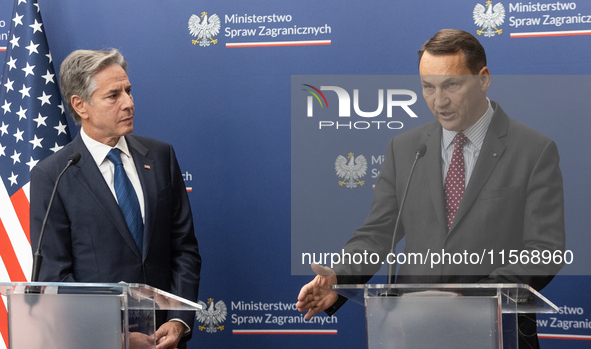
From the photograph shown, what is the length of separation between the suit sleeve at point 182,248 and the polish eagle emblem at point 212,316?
0.78 metres

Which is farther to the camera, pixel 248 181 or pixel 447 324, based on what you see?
pixel 248 181

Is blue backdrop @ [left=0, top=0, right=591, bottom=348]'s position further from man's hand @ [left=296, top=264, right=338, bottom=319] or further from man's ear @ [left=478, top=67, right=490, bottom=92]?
man's hand @ [left=296, top=264, right=338, bottom=319]

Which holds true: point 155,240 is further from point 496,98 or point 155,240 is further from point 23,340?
point 496,98

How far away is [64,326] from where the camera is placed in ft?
4.96

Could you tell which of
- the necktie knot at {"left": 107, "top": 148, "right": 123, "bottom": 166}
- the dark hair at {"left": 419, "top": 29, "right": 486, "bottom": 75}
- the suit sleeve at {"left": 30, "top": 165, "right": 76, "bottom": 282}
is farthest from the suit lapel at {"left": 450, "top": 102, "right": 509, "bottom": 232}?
the suit sleeve at {"left": 30, "top": 165, "right": 76, "bottom": 282}

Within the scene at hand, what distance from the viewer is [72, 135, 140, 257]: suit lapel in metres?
2.39

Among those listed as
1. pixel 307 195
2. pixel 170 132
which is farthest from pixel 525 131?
pixel 170 132

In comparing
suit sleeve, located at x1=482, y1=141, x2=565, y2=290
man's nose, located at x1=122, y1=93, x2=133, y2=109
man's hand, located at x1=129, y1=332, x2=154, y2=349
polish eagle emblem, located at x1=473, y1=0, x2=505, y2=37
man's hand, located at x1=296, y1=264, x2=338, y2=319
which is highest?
polish eagle emblem, located at x1=473, y1=0, x2=505, y2=37

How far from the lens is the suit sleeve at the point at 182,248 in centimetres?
251

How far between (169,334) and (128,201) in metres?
0.59

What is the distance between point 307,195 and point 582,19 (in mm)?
1783

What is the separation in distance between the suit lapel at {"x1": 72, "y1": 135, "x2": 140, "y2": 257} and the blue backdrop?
931mm

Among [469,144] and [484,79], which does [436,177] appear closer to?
[469,144]

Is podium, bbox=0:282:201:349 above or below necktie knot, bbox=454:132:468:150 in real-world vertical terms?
below
